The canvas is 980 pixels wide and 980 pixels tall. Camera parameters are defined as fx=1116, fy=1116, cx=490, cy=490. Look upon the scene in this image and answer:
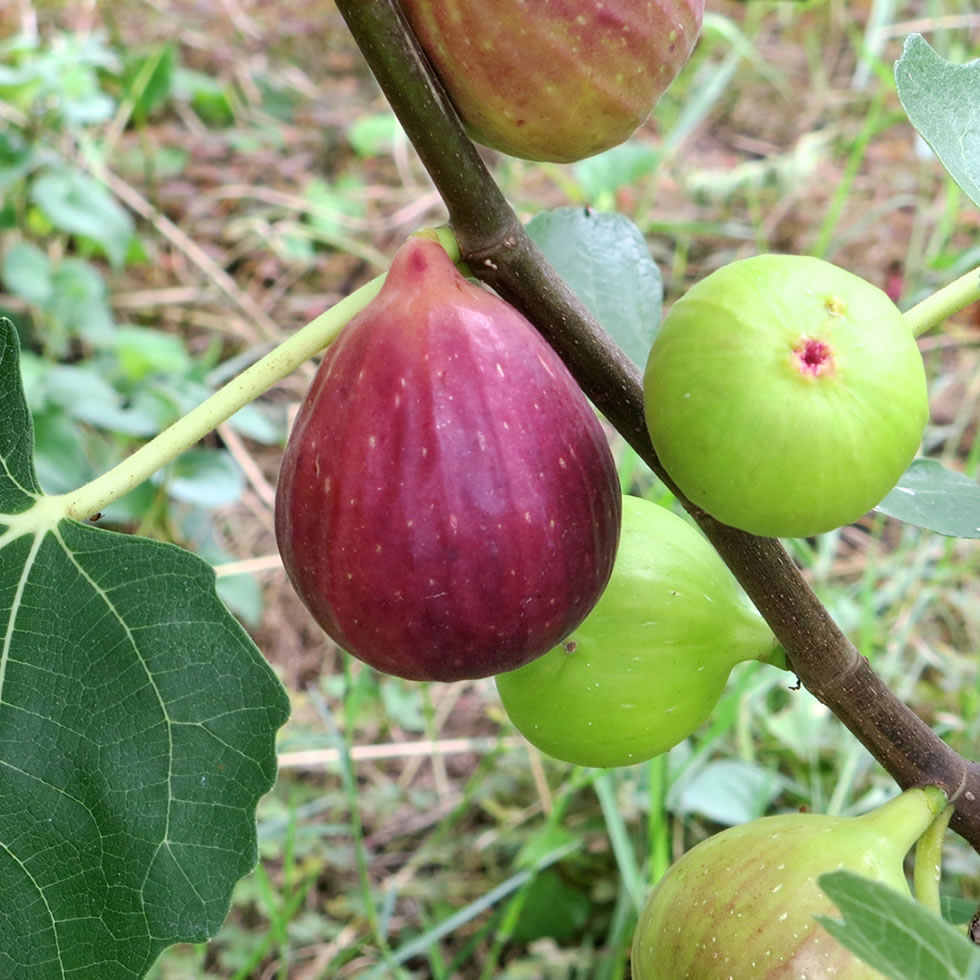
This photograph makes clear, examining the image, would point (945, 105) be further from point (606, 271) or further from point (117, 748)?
point (117, 748)

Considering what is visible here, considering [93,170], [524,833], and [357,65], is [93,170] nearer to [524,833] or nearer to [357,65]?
[357,65]

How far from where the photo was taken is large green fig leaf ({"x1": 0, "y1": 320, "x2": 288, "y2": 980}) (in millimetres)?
686

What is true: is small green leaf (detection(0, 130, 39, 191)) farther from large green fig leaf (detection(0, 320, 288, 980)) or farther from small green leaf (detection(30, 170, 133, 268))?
large green fig leaf (detection(0, 320, 288, 980))

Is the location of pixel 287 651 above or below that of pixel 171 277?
below

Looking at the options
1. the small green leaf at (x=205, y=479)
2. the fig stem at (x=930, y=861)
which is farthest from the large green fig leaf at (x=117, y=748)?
the small green leaf at (x=205, y=479)

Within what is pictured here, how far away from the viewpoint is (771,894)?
69 cm

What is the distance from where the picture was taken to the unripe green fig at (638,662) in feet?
2.56

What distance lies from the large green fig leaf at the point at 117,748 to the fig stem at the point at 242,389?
67mm

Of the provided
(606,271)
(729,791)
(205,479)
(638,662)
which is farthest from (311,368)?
(638,662)

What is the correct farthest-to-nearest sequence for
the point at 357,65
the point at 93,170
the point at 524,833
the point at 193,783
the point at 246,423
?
the point at 357,65 < the point at 93,170 < the point at 246,423 < the point at 524,833 < the point at 193,783

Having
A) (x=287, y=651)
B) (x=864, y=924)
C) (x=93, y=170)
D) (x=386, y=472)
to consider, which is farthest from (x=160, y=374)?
(x=864, y=924)

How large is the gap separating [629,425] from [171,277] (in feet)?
8.11

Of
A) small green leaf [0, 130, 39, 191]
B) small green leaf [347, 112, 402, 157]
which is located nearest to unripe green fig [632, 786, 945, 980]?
small green leaf [0, 130, 39, 191]

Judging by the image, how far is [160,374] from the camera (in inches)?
89.3
